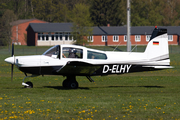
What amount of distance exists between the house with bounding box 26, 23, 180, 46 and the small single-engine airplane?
6444cm

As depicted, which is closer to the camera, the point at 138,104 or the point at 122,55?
the point at 138,104

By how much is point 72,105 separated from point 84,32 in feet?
209

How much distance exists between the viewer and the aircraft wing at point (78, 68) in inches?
566

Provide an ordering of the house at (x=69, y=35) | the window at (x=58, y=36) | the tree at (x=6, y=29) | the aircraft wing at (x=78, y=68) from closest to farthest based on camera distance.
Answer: the aircraft wing at (x=78, y=68) < the tree at (x=6, y=29) < the house at (x=69, y=35) < the window at (x=58, y=36)

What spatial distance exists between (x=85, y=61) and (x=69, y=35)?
225 ft

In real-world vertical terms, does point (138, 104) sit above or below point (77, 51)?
below

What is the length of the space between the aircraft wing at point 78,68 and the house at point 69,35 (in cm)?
6510

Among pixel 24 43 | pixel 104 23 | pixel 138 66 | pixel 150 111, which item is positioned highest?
pixel 104 23

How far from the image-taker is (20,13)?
355ft

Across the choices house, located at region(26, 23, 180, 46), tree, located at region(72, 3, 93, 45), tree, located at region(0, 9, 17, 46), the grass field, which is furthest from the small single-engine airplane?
house, located at region(26, 23, 180, 46)

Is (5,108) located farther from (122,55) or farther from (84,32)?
(84,32)

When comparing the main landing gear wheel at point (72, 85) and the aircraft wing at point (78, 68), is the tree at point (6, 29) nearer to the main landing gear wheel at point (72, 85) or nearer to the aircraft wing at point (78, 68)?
the main landing gear wheel at point (72, 85)

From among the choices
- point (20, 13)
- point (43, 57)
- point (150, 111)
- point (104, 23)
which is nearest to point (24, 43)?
point (20, 13)

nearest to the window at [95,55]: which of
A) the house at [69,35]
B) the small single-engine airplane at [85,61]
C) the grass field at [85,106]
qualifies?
the small single-engine airplane at [85,61]
